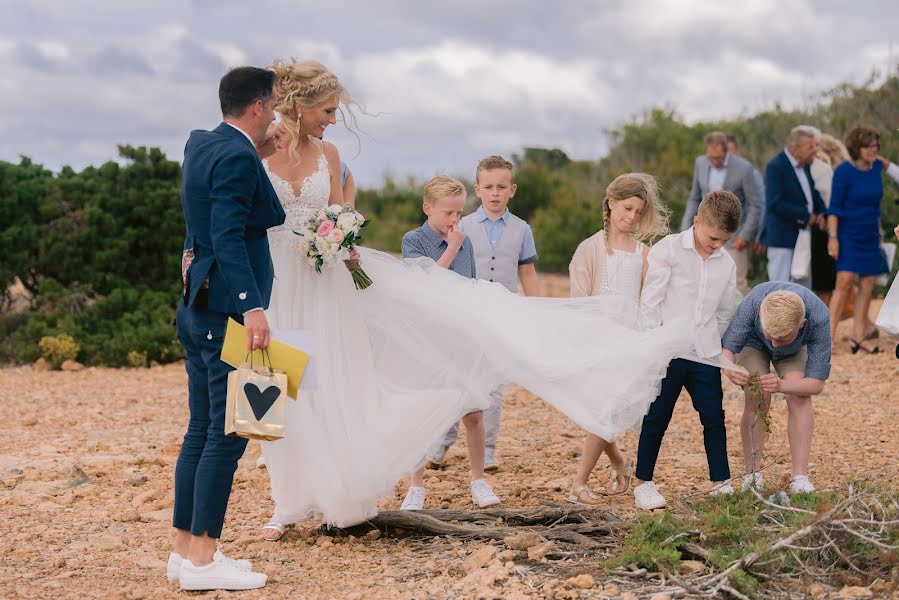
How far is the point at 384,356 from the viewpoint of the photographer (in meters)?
5.50

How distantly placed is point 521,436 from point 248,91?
4.40 meters

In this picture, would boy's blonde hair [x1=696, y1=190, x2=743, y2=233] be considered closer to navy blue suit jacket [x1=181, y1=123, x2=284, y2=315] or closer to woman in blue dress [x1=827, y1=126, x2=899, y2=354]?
navy blue suit jacket [x1=181, y1=123, x2=284, y2=315]

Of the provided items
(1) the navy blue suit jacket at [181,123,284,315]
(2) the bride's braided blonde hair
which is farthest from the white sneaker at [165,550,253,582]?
(2) the bride's braided blonde hair

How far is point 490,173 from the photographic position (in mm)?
6348

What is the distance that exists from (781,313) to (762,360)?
0.52 m

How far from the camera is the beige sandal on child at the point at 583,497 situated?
604cm

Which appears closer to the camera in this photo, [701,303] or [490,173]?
[701,303]

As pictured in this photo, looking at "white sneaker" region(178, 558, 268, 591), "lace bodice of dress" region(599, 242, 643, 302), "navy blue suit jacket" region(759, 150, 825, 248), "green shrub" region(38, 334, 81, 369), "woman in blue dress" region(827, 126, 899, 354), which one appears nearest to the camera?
"white sneaker" region(178, 558, 268, 591)

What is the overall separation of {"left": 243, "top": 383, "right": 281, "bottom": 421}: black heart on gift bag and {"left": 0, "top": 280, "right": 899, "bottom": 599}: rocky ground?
0.84 m

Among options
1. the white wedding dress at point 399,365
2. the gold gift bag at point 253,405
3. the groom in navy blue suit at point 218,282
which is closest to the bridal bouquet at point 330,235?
the white wedding dress at point 399,365

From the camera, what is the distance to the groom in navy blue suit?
434 cm

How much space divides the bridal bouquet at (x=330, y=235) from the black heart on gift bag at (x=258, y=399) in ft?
3.41

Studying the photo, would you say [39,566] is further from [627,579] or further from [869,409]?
[869,409]

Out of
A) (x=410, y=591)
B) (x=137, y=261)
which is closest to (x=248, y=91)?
(x=410, y=591)
